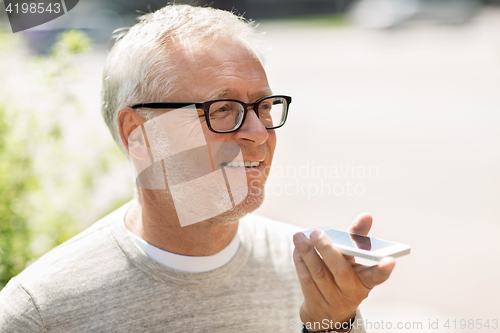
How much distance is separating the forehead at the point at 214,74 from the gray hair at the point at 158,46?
0.04 meters

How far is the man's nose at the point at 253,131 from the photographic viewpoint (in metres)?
1.75

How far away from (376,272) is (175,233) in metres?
0.95

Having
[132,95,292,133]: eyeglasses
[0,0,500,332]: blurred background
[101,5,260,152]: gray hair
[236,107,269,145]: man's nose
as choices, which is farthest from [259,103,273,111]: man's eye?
[0,0,500,332]: blurred background

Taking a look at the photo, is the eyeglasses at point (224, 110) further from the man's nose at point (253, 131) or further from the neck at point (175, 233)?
the neck at point (175, 233)

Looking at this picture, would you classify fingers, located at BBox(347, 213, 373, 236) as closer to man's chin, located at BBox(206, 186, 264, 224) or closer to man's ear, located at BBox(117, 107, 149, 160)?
man's chin, located at BBox(206, 186, 264, 224)

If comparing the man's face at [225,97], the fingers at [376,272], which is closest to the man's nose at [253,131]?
the man's face at [225,97]

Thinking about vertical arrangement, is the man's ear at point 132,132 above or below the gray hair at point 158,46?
below

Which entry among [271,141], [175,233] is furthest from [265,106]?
[175,233]

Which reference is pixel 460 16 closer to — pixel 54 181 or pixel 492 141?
pixel 492 141

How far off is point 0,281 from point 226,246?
4.39ft

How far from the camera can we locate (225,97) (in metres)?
1.78

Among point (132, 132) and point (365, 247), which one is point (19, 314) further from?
point (365, 247)

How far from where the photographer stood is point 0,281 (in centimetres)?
240

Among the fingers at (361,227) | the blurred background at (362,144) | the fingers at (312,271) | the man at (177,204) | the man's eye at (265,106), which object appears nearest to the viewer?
the fingers at (312,271)
